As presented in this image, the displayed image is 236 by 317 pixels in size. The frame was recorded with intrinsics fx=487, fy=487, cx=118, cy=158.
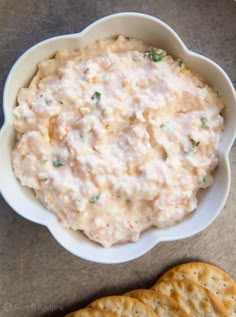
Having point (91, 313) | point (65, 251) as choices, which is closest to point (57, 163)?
point (65, 251)

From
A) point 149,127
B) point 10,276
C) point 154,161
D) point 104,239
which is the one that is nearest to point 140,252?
point 104,239

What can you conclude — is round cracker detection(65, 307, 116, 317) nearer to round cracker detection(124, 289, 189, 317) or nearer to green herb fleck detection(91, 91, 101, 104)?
round cracker detection(124, 289, 189, 317)

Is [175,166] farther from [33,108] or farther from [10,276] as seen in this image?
[10,276]

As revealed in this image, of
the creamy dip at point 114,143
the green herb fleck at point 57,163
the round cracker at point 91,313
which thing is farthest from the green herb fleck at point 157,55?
the round cracker at point 91,313

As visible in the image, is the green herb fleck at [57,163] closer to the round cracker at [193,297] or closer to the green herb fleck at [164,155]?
the green herb fleck at [164,155]

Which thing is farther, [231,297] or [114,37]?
[231,297]
